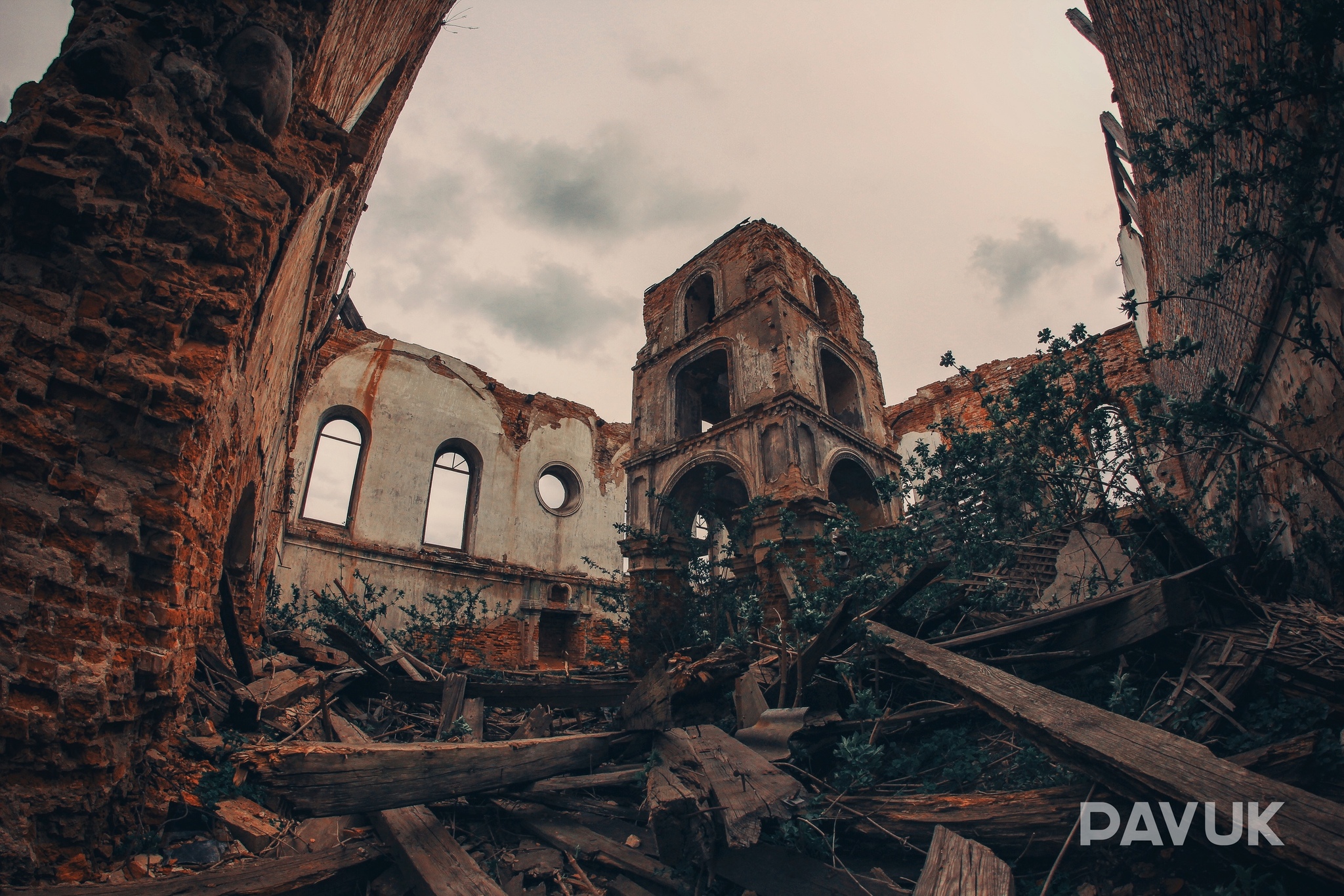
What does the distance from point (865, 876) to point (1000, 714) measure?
1.02m

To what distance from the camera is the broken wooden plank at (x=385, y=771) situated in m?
2.86

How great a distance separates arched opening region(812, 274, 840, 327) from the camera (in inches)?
581

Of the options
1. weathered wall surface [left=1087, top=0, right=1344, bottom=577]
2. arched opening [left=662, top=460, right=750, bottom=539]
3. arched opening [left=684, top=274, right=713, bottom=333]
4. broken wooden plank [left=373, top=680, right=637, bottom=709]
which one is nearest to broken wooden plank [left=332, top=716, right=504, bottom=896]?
broken wooden plank [left=373, top=680, right=637, bottom=709]

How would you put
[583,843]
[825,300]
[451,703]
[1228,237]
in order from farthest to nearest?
[825,300] < [451,703] < [1228,237] < [583,843]

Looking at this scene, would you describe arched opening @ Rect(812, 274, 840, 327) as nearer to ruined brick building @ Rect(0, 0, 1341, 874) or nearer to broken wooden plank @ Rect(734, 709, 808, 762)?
ruined brick building @ Rect(0, 0, 1341, 874)

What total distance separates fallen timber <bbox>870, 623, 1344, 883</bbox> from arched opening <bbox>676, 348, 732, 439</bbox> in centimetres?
994

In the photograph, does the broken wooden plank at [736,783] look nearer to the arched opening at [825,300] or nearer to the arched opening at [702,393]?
the arched opening at [702,393]

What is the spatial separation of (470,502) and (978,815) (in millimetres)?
14957

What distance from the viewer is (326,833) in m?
3.16

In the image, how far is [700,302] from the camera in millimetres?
14992

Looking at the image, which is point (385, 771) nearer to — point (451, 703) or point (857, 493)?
point (451, 703)

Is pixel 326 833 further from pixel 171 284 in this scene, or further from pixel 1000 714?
pixel 1000 714

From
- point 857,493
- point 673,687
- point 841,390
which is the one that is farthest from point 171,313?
point 841,390

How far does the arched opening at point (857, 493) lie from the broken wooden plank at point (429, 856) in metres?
9.91
